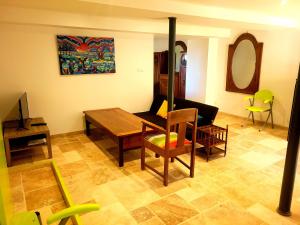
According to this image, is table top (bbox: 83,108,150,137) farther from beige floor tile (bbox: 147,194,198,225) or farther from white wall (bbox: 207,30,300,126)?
white wall (bbox: 207,30,300,126)

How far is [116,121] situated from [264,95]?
3.44m

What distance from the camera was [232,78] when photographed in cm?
581

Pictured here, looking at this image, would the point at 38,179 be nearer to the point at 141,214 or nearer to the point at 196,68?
the point at 141,214

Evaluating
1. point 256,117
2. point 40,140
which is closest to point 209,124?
point 256,117

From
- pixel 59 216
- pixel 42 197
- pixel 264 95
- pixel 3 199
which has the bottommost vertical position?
pixel 42 197

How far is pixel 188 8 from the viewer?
3080mm

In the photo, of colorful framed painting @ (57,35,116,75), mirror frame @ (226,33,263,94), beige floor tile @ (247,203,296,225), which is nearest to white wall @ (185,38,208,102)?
mirror frame @ (226,33,263,94)

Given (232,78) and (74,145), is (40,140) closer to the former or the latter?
(74,145)

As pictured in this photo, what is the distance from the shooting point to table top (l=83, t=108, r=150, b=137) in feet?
10.9

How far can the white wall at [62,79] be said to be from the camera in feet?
12.5

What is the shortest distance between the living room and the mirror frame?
0.10 meters

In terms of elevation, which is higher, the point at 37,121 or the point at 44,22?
the point at 44,22

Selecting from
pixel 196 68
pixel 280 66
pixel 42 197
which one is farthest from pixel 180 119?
pixel 196 68

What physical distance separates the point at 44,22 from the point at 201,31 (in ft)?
10.8
